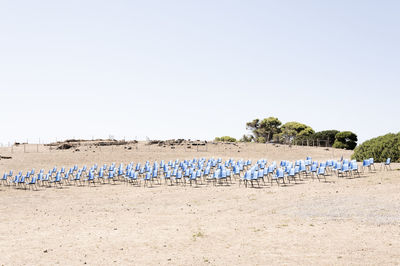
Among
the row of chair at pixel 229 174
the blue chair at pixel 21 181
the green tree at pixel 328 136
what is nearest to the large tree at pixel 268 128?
the green tree at pixel 328 136

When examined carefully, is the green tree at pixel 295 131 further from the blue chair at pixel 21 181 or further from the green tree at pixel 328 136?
the blue chair at pixel 21 181

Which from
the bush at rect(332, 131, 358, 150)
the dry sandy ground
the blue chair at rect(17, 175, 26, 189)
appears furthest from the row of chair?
the bush at rect(332, 131, 358, 150)

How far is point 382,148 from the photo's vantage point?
28.1m

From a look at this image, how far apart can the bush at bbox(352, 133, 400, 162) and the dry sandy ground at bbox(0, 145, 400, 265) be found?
617 centimetres

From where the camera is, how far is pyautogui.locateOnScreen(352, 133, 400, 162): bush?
89.9 ft

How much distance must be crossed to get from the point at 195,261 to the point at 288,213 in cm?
610

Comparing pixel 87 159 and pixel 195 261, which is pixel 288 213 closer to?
pixel 195 261

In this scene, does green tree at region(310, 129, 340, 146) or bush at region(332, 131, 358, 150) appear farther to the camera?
green tree at region(310, 129, 340, 146)

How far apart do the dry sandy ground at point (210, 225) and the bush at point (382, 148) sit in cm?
617

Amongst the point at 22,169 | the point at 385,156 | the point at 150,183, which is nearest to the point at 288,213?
the point at 150,183

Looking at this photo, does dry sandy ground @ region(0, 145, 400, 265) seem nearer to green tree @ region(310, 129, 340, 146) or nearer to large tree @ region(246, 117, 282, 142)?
green tree @ region(310, 129, 340, 146)

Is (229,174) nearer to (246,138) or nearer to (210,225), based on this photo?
(210,225)

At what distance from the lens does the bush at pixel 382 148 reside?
27406 millimetres

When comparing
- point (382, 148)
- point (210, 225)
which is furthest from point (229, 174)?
point (382, 148)
